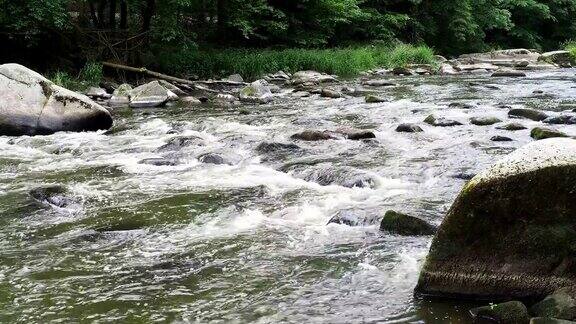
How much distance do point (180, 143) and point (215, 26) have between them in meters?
17.3

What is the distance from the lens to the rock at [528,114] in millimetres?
11789

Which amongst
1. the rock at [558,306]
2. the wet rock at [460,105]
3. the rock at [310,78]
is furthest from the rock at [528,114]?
the rock at [310,78]

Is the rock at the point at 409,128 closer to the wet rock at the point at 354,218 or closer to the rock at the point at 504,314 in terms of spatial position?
the wet rock at the point at 354,218

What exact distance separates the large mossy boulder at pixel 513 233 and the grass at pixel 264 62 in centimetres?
1969

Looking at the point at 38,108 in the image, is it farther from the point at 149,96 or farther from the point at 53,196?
the point at 53,196

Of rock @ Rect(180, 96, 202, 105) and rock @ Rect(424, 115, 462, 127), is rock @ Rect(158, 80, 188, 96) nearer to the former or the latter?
rock @ Rect(180, 96, 202, 105)

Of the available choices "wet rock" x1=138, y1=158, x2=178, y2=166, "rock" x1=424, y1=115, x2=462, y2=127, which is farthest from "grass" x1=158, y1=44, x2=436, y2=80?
"wet rock" x1=138, y1=158, x2=178, y2=166

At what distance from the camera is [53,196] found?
6961 mm

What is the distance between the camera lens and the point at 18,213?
6.56 meters

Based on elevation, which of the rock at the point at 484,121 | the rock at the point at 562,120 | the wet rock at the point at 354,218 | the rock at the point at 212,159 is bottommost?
the rock at the point at 212,159

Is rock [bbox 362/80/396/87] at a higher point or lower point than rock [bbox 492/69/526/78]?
lower

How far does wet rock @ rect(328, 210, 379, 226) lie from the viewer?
19.2 feet

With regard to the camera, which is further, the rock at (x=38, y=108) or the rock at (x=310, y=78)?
the rock at (x=310, y=78)

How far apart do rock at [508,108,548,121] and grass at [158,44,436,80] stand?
42.0 feet
